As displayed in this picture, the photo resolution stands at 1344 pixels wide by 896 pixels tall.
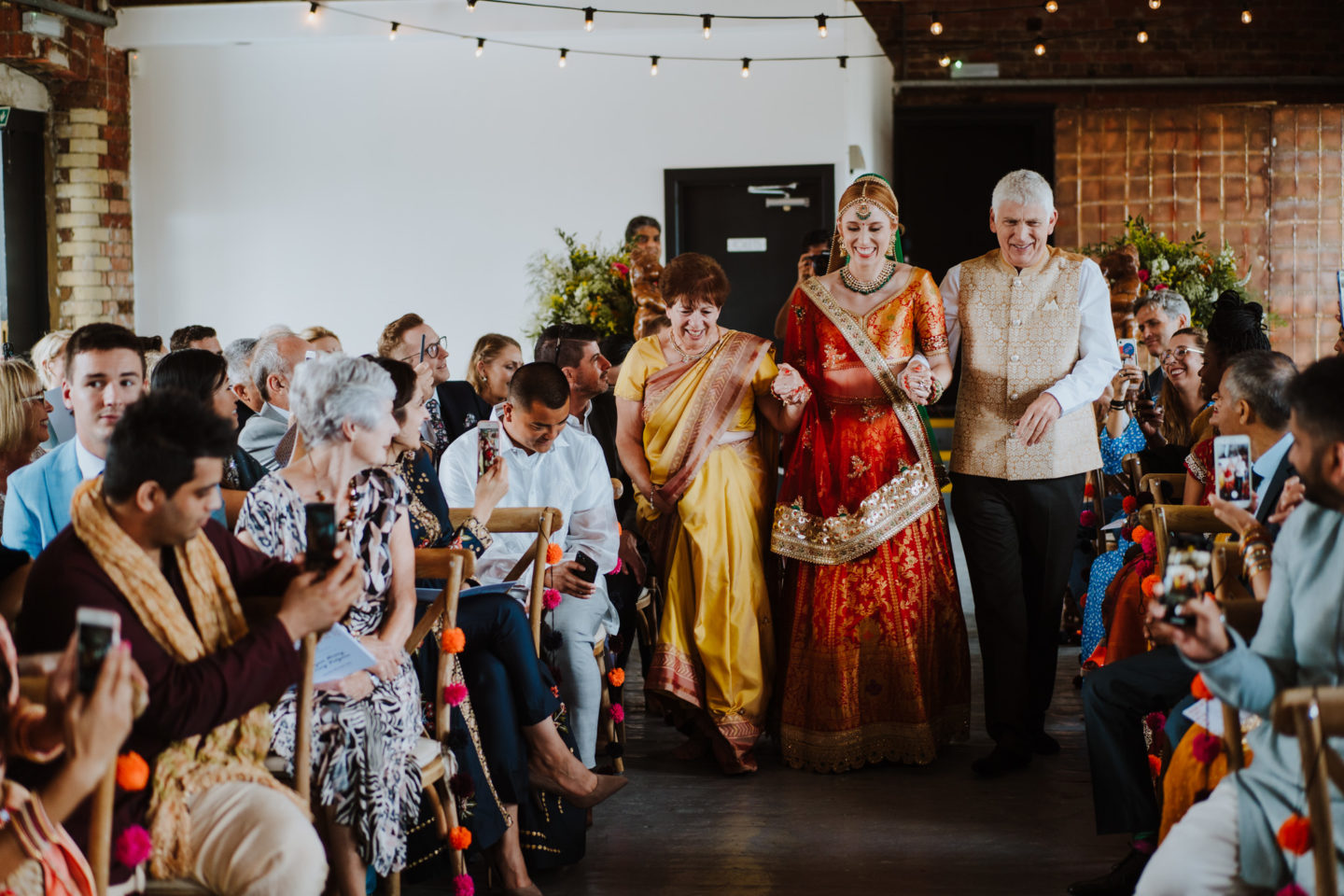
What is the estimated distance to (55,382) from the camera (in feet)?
14.2

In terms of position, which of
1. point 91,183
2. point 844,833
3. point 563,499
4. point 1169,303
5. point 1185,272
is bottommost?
point 844,833

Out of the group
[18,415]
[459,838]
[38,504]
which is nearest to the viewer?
[459,838]

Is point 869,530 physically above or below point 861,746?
above

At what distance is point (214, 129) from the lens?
8.66 meters

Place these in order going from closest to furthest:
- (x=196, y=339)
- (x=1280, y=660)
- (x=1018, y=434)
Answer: (x=1280, y=660)
(x=1018, y=434)
(x=196, y=339)

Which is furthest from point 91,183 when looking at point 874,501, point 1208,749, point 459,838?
point 1208,749

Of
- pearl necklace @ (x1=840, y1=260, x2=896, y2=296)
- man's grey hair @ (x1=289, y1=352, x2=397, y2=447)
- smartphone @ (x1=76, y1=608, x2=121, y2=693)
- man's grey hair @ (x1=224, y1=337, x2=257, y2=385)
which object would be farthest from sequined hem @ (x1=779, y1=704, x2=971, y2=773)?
smartphone @ (x1=76, y1=608, x2=121, y2=693)

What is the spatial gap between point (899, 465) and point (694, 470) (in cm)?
61

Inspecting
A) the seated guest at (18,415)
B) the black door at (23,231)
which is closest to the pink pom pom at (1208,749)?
the seated guest at (18,415)

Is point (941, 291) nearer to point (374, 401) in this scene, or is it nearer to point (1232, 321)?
point (1232, 321)

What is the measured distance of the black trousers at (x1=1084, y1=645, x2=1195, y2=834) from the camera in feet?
9.25

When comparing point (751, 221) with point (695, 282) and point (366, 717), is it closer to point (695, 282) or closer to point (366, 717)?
point (695, 282)

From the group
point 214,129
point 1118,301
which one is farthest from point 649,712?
point 214,129

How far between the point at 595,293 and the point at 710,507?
139 inches
